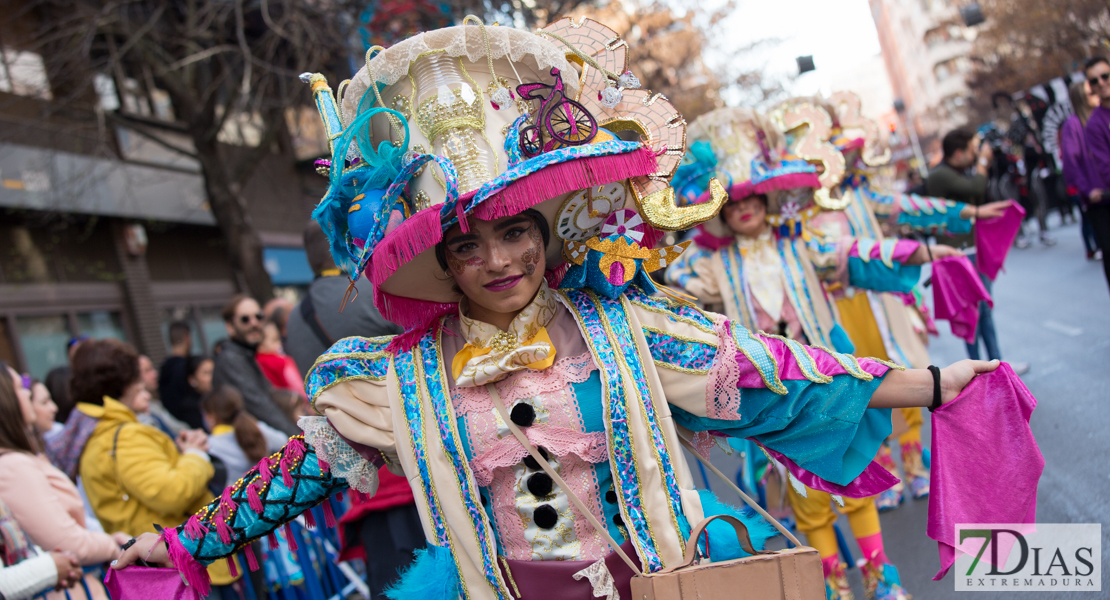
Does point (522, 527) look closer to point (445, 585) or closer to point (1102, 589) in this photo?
point (445, 585)

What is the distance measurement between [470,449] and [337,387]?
43 centimetres

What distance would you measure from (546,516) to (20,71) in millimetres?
11436

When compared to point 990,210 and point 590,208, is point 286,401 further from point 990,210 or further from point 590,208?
point 990,210

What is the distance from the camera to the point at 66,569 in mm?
2756

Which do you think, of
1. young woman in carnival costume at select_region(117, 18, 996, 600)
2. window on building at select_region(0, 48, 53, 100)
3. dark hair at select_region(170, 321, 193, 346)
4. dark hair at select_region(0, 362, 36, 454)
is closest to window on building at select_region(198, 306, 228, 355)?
window on building at select_region(0, 48, 53, 100)

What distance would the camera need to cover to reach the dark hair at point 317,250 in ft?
11.7

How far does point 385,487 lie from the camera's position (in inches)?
114

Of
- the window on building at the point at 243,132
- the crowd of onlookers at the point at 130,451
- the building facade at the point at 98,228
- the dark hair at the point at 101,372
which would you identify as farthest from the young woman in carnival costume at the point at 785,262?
the window on building at the point at 243,132

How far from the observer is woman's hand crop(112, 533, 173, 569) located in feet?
7.24

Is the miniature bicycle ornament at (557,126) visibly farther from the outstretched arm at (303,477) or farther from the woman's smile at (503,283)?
the outstretched arm at (303,477)

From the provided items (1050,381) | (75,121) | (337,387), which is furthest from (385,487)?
(75,121)

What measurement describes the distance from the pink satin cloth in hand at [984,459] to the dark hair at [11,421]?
11.2 ft

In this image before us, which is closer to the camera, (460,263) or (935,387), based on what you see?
(935,387)

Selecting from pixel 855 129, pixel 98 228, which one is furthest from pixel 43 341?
pixel 855 129
